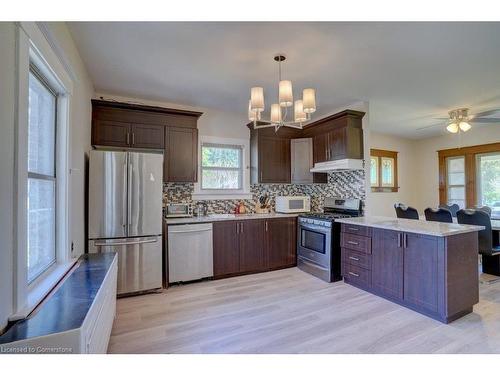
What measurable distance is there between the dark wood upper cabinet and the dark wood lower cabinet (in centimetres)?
97

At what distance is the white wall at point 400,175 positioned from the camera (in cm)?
582

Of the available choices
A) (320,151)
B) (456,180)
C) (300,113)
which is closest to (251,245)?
(320,151)

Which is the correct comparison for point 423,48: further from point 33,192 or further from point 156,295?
point 156,295

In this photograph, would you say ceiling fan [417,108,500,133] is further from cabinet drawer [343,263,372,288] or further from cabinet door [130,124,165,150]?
cabinet door [130,124,165,150]

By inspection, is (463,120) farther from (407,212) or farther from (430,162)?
(430,162)

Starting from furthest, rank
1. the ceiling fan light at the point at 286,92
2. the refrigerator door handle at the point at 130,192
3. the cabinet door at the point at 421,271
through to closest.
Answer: the refrigerator door handle at the point at 130,192 → the cabinet door at the point at 421,271 → the ceiling fan light at the point at 286,92

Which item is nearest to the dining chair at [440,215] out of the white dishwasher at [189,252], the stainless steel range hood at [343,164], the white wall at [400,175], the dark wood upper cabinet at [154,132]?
the stainless steel range hood at [343,164]

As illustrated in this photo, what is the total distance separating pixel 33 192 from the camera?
5.61ft

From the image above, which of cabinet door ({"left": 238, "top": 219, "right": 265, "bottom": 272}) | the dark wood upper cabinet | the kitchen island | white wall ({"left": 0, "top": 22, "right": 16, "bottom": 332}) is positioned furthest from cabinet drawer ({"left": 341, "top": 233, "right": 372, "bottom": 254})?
white wall ({"left": 0, "top": 22, "right": 16, "bottom": 332})

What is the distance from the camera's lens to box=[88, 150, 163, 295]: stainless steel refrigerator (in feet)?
9.41

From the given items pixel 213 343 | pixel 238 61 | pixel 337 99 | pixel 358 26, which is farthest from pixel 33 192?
pixel 337 99

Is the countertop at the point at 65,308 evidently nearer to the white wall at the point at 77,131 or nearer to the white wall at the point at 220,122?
the white wall at the point at 77,131

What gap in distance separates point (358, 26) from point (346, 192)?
103 inches

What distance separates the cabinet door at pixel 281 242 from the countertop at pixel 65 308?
235 centimetres
